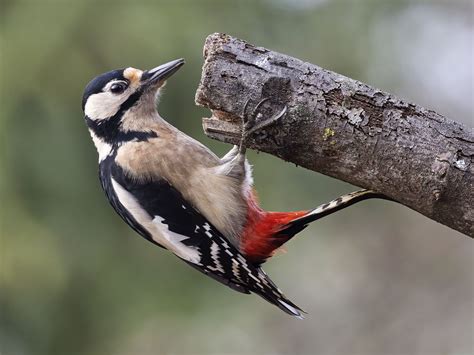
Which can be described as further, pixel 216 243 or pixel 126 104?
pixel 126 104

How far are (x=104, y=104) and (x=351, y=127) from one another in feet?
4.81

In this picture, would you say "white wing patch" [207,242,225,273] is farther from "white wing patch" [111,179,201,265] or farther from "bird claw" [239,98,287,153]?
"bird claw" [239,98,287,153]

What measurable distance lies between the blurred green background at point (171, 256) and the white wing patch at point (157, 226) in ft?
10.0

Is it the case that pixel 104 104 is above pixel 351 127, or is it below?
below

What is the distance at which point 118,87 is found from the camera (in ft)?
12.2

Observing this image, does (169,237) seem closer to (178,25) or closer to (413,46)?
(178,25)

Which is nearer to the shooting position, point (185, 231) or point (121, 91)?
point (185, 231)

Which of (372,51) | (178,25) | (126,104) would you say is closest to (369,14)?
(372,51)

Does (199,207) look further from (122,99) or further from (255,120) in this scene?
(255,120)

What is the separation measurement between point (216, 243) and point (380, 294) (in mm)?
5702

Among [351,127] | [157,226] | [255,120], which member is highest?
[351,127]

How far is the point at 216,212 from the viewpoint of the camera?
3457 millimetres

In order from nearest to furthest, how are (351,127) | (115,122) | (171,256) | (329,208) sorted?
1. (351,127)
2. (329,208)
3. (115,122)
4. (171,256)


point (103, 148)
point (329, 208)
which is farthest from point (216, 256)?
point (103, 148)
